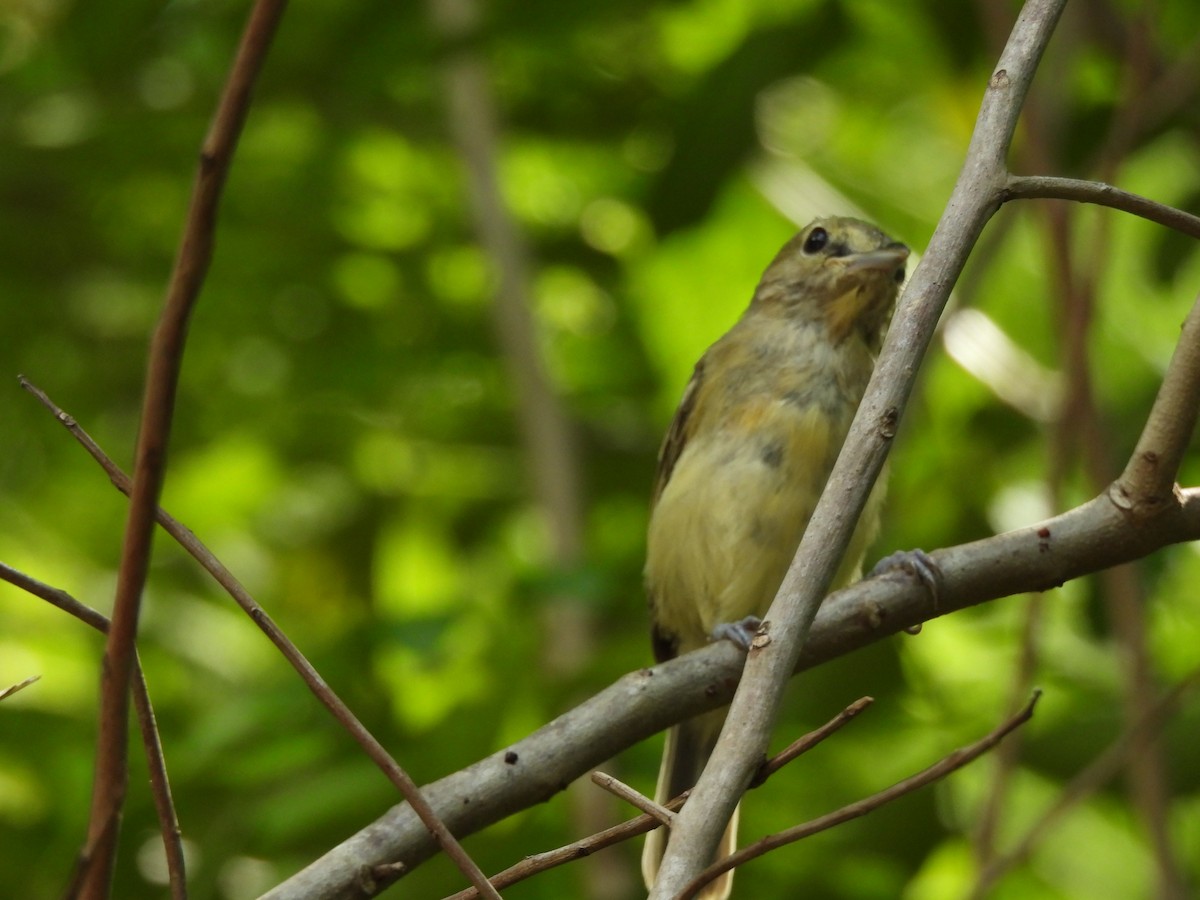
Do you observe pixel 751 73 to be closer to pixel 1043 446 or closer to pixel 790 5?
pixel 790 5

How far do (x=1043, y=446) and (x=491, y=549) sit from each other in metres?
2.41

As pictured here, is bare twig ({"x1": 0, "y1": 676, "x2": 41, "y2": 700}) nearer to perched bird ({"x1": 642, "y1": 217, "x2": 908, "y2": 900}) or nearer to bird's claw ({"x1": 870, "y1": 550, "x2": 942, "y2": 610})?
bird's claw ({"x1": 870, "y1": 550, "x2": 942, "y2": 610})

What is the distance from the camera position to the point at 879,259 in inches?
188

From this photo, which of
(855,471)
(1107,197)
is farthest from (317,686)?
(1107,197)

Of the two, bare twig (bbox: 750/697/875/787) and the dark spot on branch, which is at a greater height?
the dark spot on branch

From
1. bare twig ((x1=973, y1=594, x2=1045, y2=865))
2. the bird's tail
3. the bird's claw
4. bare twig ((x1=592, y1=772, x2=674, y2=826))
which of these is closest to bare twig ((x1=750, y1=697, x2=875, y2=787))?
bare twig ((x1=592, y1=772, x2=674, y2=826))

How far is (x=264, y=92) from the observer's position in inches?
222

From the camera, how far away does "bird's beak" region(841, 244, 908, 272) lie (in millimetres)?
4750

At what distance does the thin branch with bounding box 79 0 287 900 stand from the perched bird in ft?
10.2

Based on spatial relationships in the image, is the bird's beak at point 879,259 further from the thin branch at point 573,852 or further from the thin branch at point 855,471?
the thin branch at point 573,852

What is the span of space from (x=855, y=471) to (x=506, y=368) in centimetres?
412

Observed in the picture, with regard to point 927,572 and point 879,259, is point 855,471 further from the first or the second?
point 879,259

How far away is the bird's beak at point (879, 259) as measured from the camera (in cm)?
475

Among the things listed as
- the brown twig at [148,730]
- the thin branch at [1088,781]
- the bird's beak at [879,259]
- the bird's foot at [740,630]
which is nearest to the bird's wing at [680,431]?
the bird's beak at [879,259]
